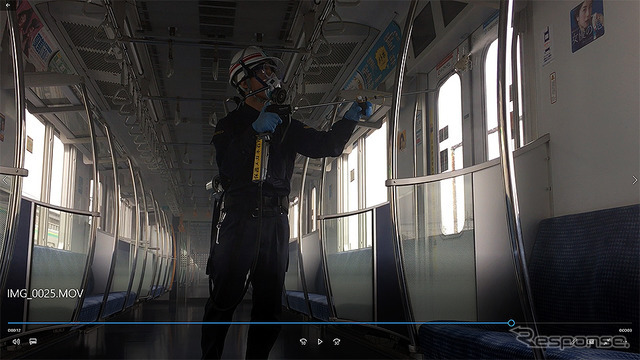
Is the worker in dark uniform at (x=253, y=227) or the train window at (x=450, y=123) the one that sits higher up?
the train window at (x=450, y=123)

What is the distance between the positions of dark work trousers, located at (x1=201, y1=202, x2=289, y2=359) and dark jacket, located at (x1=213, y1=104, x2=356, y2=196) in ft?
0.38

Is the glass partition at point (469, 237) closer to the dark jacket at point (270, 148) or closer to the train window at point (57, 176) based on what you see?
the dark jacket at point (270, 148)

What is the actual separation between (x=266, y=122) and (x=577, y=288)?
55.8 inches

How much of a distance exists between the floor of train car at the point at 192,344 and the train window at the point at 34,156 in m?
0.94

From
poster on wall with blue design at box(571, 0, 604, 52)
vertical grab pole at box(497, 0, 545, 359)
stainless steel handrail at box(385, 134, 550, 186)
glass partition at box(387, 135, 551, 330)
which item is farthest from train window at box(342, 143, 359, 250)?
vertical grab pole at box(497, 0, 545, 359)

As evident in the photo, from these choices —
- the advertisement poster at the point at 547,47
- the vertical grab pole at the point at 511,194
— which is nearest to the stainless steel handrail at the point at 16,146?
the vertical grab pole at the point at 511,194

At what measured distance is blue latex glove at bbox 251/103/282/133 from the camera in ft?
8.07

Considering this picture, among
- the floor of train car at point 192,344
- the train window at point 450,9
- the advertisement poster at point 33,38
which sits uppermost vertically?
the train window at point 450,9

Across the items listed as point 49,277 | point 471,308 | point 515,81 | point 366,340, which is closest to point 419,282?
point 471,308

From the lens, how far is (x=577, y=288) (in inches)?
91.4

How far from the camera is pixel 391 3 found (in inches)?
180

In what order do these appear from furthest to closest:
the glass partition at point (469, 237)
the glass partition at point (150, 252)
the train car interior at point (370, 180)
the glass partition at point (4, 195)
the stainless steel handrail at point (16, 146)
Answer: the glass partition at point (150, 252) → the glass partition at point (469, 237) → the glass partition at point (4, 195) → the stainless steel handrail at point (16, 146) → the train car interior at point (370, 180)

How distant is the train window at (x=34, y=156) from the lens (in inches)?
129

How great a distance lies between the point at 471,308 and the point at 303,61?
85.7 inches
